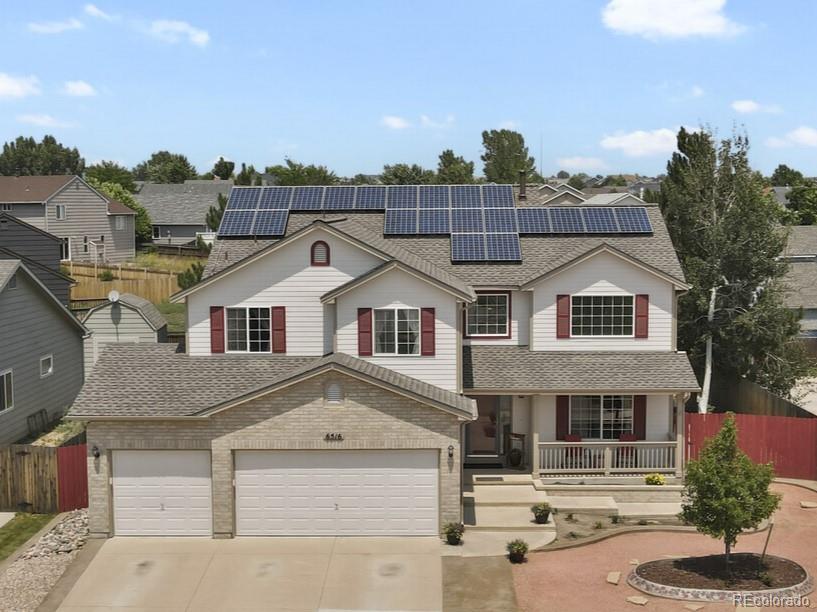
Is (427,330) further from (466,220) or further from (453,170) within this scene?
(453,170)

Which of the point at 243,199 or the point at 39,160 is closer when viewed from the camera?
the point at 243,199

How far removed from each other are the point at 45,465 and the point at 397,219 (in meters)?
13.2

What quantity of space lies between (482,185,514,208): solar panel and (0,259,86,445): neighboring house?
15.4 m

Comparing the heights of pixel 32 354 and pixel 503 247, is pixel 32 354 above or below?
below

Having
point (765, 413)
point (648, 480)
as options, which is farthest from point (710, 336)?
point (648, 480)

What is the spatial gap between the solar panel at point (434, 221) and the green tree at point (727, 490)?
13.4 m

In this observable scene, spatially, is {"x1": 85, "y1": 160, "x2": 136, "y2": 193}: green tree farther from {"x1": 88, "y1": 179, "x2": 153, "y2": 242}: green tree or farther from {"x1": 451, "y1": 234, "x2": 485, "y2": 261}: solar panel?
{"x1": 451, "y1": 234, "x2": 485, "y2": 261}: solar panel

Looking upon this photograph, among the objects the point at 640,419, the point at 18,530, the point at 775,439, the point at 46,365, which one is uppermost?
the point at 46,365

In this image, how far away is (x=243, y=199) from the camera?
31.4m

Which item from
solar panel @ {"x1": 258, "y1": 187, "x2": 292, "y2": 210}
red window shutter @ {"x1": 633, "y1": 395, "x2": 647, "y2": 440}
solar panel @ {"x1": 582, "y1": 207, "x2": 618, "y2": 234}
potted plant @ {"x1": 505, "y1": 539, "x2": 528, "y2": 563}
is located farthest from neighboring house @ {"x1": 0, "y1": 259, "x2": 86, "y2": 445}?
red window shutter @ {"x1": 633, "y1": 395, "x2": 647, "y2": 440}

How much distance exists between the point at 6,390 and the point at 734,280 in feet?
82.2

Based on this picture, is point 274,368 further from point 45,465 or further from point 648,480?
point 648,480

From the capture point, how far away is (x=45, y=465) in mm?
23531

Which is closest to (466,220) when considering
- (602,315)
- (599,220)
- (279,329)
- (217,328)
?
(599,220)
